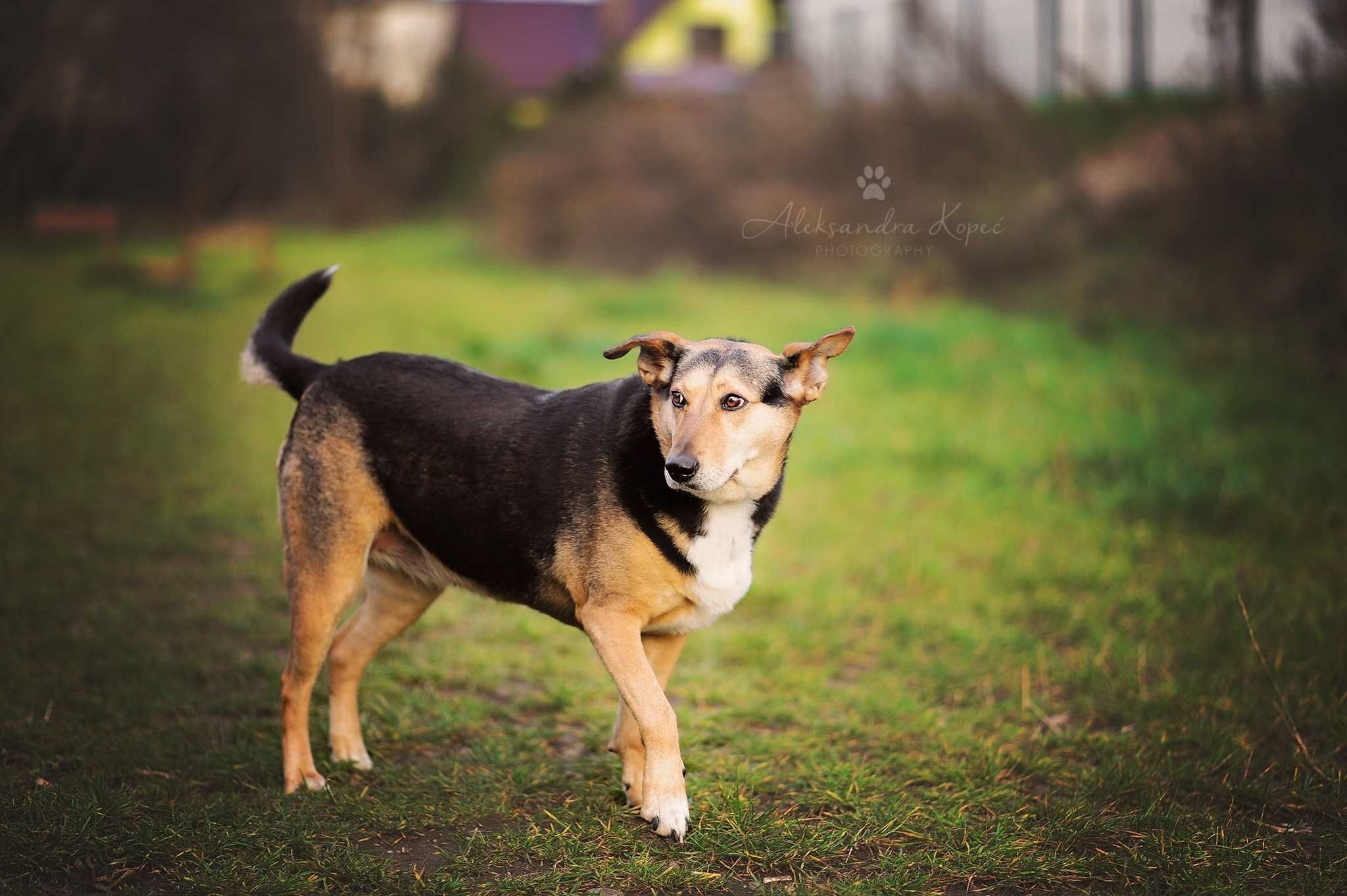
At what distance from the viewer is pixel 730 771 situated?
454 centimetres

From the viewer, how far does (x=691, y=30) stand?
125ft

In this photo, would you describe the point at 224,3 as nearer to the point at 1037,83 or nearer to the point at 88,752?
the point at 1037,83

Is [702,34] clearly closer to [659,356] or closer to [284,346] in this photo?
[284,346]

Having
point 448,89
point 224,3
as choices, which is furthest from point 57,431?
point 448,89

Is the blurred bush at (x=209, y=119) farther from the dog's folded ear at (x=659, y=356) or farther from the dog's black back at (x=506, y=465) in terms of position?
the dog's folded ear at (x=659, y=356)

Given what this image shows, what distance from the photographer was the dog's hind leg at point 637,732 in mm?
4234

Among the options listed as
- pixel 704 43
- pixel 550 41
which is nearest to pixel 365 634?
pixel 704 43

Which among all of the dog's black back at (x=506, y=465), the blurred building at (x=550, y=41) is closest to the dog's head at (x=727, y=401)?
the dog's black back at (x=506, y=465)

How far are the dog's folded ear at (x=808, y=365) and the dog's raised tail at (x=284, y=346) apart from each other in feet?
6.01

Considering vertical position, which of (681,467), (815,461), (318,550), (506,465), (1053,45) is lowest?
(815,461)

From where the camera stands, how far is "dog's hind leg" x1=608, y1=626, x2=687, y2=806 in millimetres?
4234

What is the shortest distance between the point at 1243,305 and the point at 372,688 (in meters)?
9.26

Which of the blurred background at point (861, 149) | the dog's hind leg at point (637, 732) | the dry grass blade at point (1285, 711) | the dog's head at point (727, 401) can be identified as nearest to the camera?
the dog's head at point (727, 401)

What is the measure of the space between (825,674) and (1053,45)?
1435 centimetres
